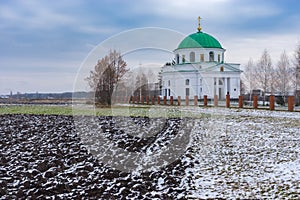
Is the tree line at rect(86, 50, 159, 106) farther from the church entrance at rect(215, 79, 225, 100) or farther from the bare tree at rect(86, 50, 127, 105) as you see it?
the church entrance at rect(215, 79, 225, 100)

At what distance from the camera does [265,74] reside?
54844 millimetres

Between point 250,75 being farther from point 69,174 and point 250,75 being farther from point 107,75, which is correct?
point 69,174

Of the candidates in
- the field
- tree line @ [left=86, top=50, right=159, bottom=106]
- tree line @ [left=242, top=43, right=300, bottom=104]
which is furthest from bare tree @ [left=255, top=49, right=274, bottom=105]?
the field

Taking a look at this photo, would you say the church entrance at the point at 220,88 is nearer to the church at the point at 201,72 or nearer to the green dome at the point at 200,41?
the church at the point at 201,72

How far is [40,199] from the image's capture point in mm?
7270

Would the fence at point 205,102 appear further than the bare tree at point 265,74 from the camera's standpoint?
No

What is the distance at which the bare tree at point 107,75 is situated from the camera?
27.7m

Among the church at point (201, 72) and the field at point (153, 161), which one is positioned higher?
the church at point (201, 72)

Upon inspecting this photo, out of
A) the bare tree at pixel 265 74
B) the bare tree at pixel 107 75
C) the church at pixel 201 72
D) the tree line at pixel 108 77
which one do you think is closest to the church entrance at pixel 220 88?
the church at pixel 201 72

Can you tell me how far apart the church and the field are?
42.7 m

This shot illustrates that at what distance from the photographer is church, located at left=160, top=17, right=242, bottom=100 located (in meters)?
57.3

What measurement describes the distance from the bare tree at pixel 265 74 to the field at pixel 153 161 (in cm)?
4147

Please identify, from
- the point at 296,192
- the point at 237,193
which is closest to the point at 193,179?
the point at 237,193

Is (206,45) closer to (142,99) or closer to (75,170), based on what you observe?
(142,99)
